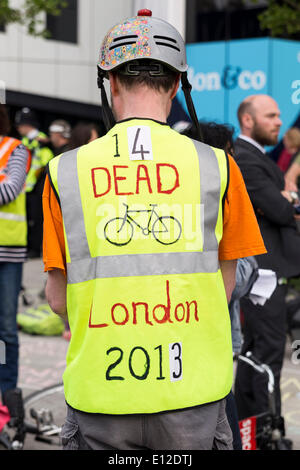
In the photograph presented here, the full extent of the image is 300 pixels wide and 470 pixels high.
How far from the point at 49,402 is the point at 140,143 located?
11.6 feet

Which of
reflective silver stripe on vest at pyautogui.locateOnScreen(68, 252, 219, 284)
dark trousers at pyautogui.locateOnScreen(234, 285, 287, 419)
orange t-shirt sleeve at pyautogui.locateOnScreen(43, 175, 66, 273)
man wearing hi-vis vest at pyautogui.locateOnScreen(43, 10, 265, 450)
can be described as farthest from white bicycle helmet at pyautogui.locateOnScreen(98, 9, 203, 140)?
dark trousers at pyautogui.locateOnScreen(234, 285, 287, 419)

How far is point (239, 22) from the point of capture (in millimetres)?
14719

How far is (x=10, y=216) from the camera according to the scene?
4.75 metres

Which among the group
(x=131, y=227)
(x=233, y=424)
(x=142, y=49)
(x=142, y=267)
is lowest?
(x=233, y=424)

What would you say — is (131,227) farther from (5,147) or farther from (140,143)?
(5,147)

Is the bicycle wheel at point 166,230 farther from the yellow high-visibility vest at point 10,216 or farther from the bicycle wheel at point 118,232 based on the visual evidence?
the yellow high-visibility vest at point 10,216

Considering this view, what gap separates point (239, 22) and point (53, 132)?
19.9 feet

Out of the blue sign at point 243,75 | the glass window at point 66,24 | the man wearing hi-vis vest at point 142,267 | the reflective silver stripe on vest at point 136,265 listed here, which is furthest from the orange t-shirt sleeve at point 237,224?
the glass window at point 66,24

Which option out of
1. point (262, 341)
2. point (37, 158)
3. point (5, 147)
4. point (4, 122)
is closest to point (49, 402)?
point (262, 341)

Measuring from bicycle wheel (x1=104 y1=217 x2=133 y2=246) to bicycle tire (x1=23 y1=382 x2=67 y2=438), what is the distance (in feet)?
10.4

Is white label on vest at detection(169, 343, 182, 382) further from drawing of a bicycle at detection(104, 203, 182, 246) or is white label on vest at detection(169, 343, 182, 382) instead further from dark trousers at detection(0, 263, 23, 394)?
dark trousers at detection(0, 263, 23, 394)

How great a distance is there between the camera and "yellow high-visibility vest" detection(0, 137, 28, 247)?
464 cm

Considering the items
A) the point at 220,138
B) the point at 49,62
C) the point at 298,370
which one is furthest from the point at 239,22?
the point at 220,138

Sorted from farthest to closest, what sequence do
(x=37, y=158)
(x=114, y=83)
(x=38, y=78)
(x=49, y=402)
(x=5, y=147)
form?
(x=38, y=78) < (x=37, y=158) < (x=49, y=402) < (x=5, y=147) < (x=114, y=83)
